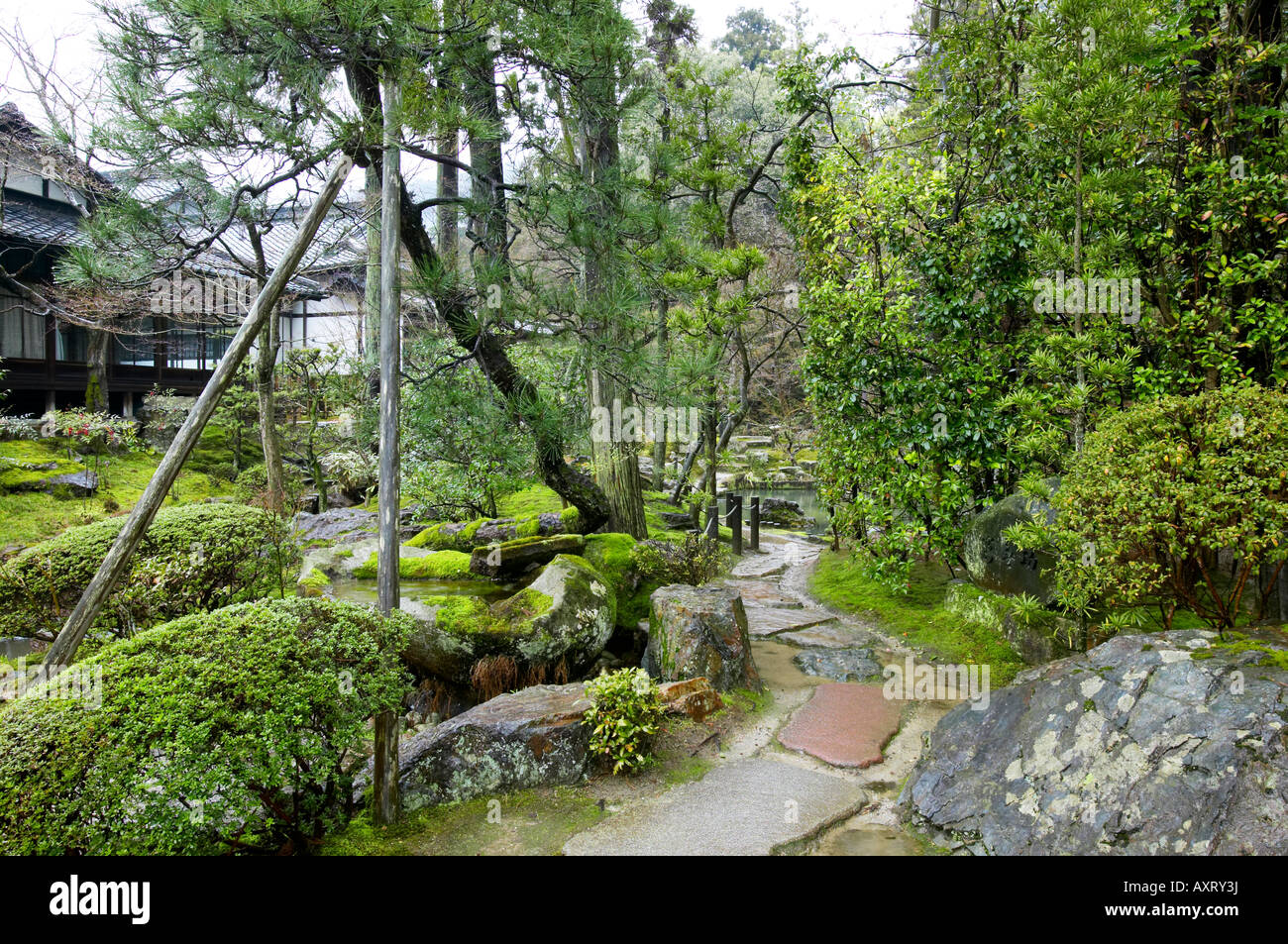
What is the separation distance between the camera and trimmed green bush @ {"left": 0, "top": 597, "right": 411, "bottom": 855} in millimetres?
2828

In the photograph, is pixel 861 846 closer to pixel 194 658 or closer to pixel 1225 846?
pixel 1225 846

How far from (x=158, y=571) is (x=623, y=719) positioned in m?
4.12

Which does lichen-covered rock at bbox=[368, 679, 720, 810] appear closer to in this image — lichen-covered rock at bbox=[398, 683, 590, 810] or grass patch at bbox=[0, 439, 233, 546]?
lichen-covered rock at bbox=[398, 683, 590, 810]

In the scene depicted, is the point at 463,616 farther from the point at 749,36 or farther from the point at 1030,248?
the point at 749,36

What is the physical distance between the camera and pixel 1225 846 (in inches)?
116

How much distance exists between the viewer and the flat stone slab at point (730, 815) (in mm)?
3818

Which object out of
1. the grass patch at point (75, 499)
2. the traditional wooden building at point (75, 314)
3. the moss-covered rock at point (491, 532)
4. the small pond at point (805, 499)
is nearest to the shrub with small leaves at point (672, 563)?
the moss-covered rock at point (491, 532)

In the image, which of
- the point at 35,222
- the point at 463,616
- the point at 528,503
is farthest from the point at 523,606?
the point at 35,222

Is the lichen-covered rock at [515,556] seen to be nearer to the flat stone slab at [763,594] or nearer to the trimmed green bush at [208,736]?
the flat stone slab at [763,594]

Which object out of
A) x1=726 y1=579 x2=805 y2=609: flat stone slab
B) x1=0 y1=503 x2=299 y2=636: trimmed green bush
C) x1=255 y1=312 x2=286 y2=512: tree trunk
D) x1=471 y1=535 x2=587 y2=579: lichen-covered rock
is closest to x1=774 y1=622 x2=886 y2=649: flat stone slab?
x1=726 y1=579 x2=805 y2=609: flat stone slab

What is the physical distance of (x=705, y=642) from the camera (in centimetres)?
596

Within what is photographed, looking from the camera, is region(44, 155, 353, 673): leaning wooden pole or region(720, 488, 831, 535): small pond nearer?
region(44, 155, 353, 673): leaning wooden pole

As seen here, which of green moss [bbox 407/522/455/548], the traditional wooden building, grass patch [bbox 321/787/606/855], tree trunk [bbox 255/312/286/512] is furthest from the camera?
the traditional wooden building

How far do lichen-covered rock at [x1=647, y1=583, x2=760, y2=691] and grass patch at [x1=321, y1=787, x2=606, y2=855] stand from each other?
1817 mm
